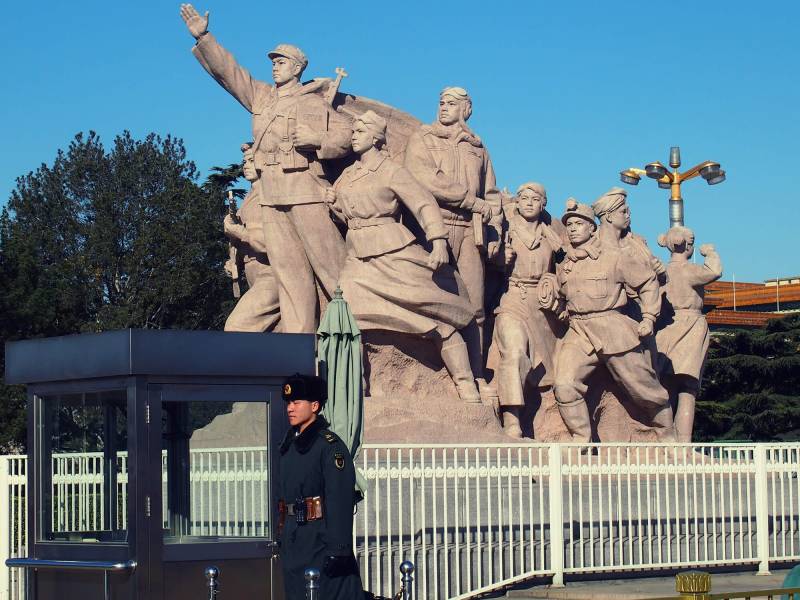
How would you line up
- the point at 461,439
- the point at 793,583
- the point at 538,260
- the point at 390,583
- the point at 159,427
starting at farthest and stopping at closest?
the point at 538,260
the point at 461,439
the point at 390,583
the point at 159,427
the point at 793,583

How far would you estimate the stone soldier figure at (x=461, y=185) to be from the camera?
1370cm

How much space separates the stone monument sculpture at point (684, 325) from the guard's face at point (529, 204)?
72.8 inches

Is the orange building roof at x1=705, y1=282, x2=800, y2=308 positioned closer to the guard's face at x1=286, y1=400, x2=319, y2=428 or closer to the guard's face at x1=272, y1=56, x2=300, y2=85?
the guard's face at x1=272, y1=56, x2=300, y2=85

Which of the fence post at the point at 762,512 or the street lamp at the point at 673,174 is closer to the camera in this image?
the fence post at the point at 762,512

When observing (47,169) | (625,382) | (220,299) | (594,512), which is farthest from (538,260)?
(47,169)

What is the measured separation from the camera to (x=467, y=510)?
420 inches

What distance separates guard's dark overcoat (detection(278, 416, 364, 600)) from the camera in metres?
5.91

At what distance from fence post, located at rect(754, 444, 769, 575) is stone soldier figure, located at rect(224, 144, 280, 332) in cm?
482

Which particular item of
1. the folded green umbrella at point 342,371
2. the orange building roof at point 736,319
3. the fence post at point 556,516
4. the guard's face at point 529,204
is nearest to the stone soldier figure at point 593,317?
the guard's face at point 529,204

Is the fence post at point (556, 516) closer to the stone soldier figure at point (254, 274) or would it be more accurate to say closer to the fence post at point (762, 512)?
the fence post at point (762, 512)

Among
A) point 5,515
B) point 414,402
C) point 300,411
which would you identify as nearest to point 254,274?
point 414,402

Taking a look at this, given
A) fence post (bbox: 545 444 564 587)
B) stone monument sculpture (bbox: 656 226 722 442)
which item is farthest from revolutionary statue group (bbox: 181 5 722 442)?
fence post (bbox: 545 444 564 587)

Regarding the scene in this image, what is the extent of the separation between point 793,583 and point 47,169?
98.0 feet

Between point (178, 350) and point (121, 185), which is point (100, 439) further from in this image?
point (121, 185)
